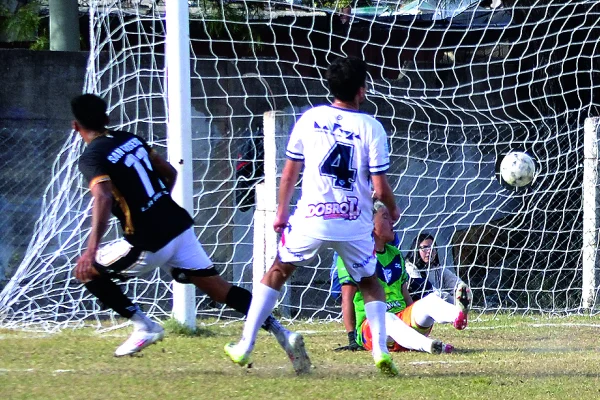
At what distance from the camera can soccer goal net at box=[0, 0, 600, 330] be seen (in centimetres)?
974

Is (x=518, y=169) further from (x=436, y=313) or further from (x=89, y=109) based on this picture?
(x=89, y=109)

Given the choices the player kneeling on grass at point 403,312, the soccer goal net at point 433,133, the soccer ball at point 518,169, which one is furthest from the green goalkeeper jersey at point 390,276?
the soccer ball at point 518,169

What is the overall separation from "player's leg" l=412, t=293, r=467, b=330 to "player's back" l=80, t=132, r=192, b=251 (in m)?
1.92

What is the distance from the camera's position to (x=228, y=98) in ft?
33.4

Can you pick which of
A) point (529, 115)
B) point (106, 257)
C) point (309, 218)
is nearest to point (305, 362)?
point (309, 218)

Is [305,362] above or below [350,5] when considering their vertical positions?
below

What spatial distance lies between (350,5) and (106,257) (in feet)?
21.8

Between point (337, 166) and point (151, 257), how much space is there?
121cm

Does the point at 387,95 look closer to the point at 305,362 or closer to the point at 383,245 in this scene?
the point at 383,245

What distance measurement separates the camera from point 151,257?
19.8ft

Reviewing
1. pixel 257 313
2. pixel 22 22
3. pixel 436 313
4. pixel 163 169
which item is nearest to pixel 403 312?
pixel 436 313

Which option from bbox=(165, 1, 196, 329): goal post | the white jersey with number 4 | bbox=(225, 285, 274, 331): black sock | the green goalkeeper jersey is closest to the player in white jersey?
the white jersey with number 4

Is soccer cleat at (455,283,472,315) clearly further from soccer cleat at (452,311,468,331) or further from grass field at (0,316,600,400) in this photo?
grass field at (0,316,600,400)

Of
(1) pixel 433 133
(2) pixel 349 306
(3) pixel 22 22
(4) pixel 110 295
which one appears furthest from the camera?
(3) pixel 22 22
